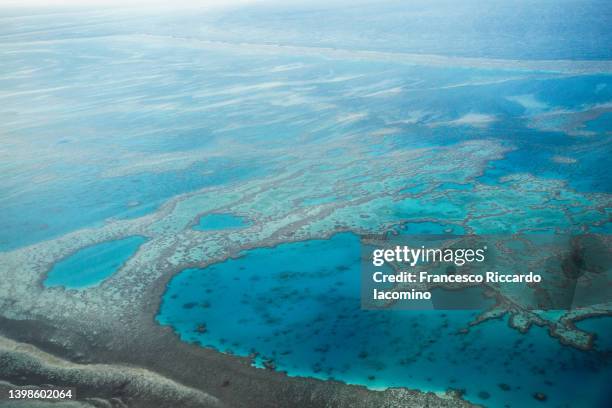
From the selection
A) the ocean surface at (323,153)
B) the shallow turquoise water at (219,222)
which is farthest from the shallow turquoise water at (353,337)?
the shallow turquoise water at (219,222)

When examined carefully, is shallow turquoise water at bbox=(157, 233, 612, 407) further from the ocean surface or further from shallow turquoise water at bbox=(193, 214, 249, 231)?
shallow turquoise water at bbox=(193, 214, 249, 231)

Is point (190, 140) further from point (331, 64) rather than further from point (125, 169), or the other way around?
point (331, 64)

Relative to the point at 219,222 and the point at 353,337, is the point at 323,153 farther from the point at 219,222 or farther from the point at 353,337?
the point at 353,337

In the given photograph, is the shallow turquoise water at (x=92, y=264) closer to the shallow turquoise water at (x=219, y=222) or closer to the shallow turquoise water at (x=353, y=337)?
the shallow turquoise water at (x=219, y=222)

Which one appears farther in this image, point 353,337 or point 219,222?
point 219,222

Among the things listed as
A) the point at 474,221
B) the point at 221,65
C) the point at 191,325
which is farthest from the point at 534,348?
the point at 221,65

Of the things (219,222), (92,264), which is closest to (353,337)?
(219,222)
